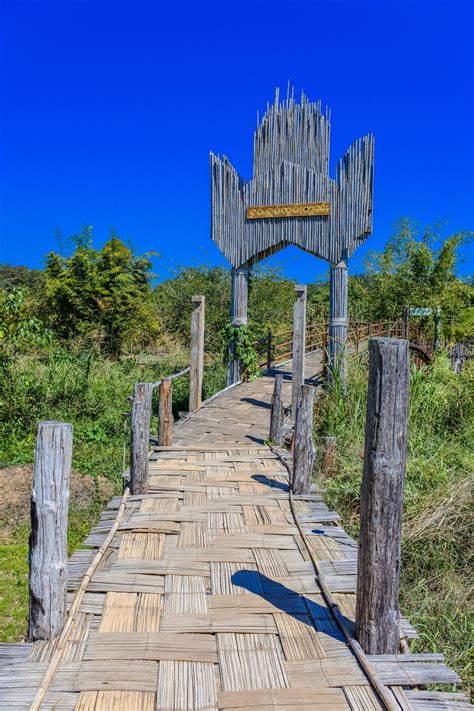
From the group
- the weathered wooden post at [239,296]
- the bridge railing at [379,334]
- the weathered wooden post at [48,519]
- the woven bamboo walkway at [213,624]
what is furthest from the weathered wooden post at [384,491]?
the bridge railing at [379,334]

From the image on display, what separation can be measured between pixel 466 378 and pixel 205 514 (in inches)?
269

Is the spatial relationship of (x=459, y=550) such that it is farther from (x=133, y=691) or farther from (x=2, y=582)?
(x=2, y=582)

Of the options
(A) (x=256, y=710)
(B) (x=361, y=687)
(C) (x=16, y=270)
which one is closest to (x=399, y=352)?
(B) (x=361, y=687)

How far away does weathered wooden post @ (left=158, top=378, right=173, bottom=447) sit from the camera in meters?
6.15

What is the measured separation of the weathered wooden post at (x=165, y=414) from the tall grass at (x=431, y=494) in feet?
6.34

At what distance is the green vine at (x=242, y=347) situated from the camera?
988 centimetres

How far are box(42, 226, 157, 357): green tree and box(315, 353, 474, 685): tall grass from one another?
25.8 feet

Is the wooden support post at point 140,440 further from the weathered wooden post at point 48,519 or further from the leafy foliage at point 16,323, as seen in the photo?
the leafy foliage at point 16,323

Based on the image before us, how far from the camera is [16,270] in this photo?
3834 centimetres

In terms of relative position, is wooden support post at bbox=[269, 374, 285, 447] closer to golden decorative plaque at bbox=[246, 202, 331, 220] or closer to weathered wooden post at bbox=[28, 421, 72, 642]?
golden decorative plaque at bbox=[246, 202, 331, 220]

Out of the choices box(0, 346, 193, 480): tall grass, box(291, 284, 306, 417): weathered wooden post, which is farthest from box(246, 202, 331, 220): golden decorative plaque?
box(0, 346, 193, 480): tall grass

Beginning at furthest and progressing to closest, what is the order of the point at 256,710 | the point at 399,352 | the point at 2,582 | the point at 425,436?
1. the point at 425,436
2. the point at 2,582
3. the point at 399,352
4. the point at 256,710

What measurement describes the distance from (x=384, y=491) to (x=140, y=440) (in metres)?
2.80

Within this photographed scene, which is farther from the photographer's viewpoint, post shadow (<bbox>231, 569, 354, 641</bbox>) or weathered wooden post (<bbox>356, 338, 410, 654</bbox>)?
post shadow (<bbox>231, 569, 354, 641</bbox>)
